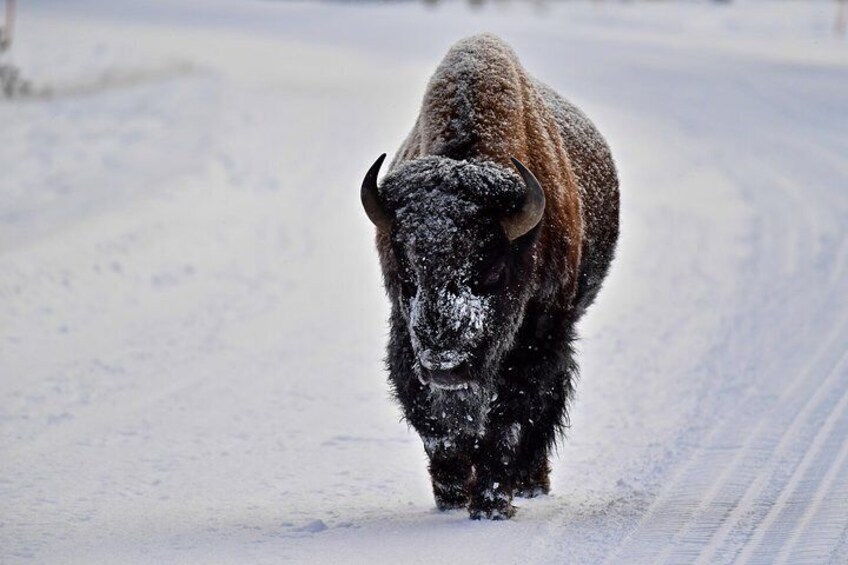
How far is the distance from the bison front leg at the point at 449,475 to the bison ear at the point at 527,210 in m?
1.05

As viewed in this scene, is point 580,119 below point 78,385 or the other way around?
the other way around

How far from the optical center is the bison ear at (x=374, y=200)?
486 cm

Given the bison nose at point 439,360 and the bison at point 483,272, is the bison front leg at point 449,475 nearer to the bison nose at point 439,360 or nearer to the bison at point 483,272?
the bison at point 483,272

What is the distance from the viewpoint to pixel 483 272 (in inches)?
194

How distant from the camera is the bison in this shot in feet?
15.9

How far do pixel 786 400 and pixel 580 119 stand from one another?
1.91 meters

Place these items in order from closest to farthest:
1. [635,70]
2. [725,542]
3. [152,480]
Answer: [725,542]
[152,480]
[635,70]

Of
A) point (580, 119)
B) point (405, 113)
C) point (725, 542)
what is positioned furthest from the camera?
point (405, 113)

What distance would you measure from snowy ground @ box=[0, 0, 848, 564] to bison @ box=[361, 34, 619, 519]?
1.10 ft

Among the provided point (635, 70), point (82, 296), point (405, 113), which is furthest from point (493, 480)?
point (635, 70)

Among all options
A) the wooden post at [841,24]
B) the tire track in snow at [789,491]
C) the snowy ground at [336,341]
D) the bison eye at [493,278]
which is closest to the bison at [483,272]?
the bison eye at [493,278]

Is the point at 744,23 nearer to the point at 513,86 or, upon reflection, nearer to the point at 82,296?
the point at 82,296

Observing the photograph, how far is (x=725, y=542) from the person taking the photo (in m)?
4.77

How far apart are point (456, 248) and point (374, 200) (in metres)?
0.39
